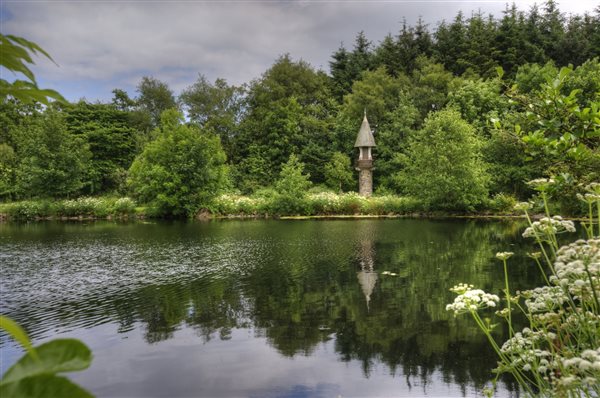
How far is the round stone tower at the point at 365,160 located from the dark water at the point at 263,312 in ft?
58.4

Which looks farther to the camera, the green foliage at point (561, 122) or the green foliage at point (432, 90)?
the green foliage at point (432, 90)

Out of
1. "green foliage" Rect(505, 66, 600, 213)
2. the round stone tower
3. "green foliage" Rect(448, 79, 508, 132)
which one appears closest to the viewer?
"green foliage" Rect(505, 66, 600, 213)

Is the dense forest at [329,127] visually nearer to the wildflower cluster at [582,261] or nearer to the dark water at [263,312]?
the dark water at [263,312]

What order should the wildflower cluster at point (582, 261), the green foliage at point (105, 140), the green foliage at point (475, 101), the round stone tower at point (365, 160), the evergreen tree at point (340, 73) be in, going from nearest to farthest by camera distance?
1. the wildflower cluster at point (582, 261)
2. the green foliage at point (475, 101)
3. the round stone tower at point (365, 160)
4. the green foliage at point (105, 140)
5. the evergreen tree at point (340, 73)

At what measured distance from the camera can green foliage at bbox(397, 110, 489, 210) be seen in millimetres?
28734

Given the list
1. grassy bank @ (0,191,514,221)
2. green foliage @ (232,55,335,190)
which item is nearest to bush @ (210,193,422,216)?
grassy bank @ (0,191,514,221)

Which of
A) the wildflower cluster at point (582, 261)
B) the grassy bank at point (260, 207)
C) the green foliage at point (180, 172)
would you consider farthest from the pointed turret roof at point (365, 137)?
the wildflower cluster at point (582, 261)

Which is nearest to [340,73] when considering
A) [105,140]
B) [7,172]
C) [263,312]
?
[105,140]

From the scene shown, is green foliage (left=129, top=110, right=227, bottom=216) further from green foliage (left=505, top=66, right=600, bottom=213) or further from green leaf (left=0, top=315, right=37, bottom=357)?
green leaf (left=0, top=315, right=37, bottom=357)

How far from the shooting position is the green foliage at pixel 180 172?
3216 cm

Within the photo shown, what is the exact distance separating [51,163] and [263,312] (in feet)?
108

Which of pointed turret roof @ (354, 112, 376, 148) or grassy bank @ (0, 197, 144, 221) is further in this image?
pointed turret roof @ (354, 112, 376, 148)

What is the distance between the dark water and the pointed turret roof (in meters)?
18.3

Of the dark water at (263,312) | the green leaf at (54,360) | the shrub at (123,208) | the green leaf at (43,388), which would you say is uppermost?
the shrub at (123,208)
